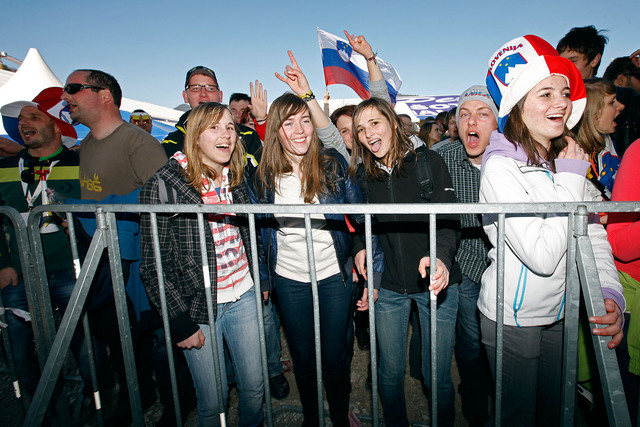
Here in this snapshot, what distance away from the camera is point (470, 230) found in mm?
2553

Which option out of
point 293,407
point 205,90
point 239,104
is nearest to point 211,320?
point 293,407

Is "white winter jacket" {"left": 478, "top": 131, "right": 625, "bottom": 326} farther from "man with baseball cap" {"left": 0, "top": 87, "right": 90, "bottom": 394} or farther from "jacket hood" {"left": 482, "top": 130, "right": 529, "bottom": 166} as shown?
"man with baseball cap" {"left": 0, "top": 87, "right": 90, "bottom": 394}

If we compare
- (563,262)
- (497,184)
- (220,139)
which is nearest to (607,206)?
(563,262)

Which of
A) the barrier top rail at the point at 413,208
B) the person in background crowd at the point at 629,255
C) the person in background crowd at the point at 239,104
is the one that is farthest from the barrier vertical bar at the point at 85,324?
the person in background crowd at the point at 239,104

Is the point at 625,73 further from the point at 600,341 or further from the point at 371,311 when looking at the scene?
the point at 371,311

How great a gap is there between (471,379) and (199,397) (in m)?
2.07

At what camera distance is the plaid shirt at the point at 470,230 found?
252 centimetres

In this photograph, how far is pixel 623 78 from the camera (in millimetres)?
4262

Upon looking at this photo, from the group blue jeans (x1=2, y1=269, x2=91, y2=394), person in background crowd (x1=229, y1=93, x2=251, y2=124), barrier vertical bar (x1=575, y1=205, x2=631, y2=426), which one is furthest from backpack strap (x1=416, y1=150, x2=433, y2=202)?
person in background crowd (x1=229, y1=93, x2=251, y2=124)

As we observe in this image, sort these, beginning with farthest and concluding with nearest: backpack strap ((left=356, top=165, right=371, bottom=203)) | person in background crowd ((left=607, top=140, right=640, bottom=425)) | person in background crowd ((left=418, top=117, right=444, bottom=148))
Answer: person in background crowd ((left=418, top=117, right=444, bottom=148)), backpack strap ((left=356, top=165, right=371, bottom=203)), person in background crowd ((left=607, top=140, right=640, bottom=425))

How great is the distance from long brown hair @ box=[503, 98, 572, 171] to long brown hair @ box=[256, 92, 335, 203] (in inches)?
46.3

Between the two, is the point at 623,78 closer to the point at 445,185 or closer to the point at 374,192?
the point at 445,185

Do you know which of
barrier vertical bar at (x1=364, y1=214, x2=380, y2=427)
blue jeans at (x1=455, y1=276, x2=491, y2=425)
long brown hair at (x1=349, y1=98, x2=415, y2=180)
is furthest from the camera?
blue jeans at (x1=455, y1=276, x2=491, y2=425)

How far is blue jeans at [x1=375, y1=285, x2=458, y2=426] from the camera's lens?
2312 millimetres
